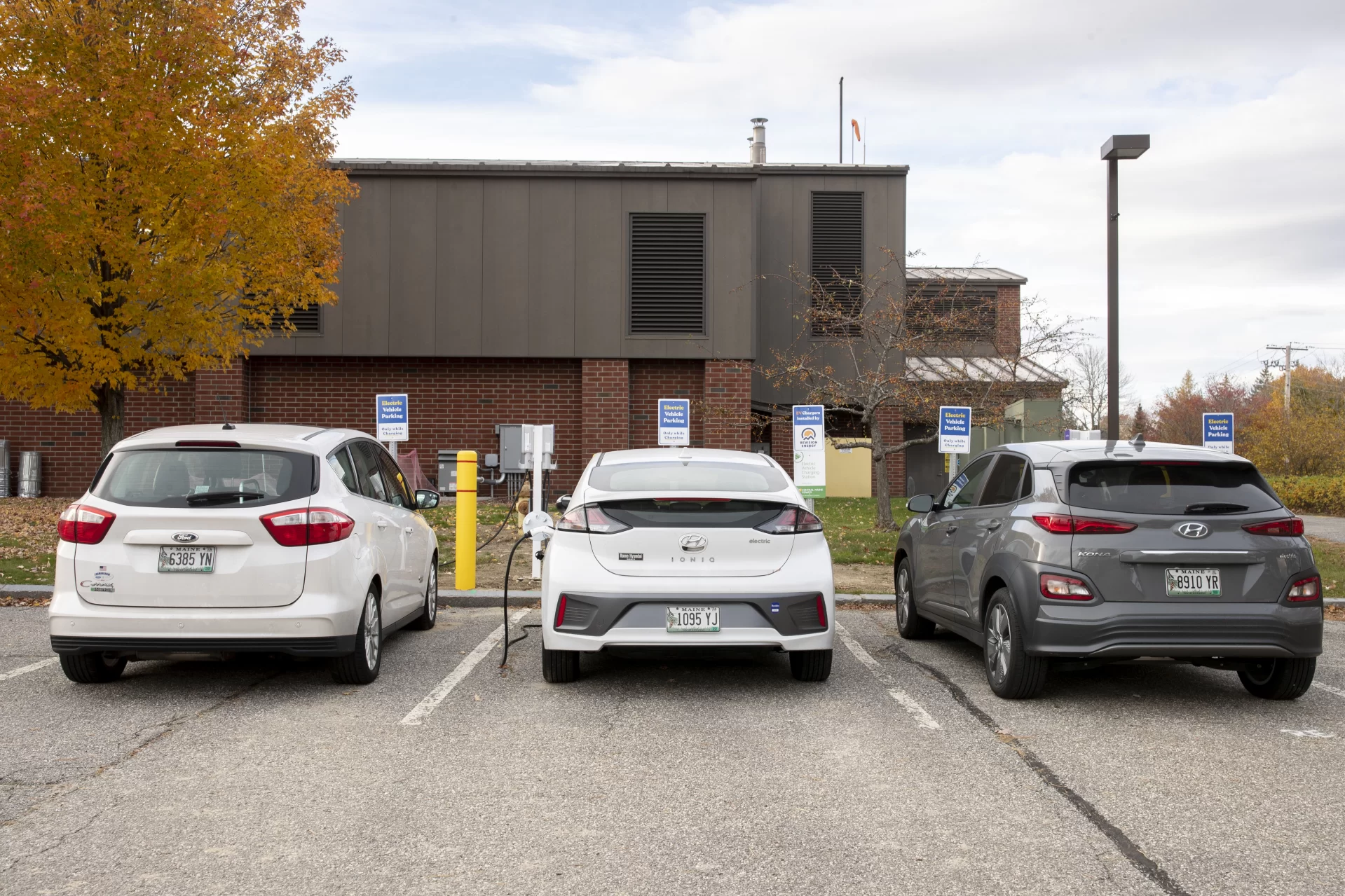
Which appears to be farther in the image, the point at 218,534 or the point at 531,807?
the point at 218,534

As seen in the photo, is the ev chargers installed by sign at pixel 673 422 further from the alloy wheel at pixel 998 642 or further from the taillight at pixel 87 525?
the taillight at pixel 87 525

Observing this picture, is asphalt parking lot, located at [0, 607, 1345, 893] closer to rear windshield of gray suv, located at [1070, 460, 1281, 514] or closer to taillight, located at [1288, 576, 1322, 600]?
taillight, located at [1288, 576, 1322, 600]

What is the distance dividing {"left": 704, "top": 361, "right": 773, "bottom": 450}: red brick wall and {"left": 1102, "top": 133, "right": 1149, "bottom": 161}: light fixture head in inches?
461

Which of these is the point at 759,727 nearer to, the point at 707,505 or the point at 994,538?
the point at 707,505

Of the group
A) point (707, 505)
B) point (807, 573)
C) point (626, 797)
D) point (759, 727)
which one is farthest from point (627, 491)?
point (626, 797)

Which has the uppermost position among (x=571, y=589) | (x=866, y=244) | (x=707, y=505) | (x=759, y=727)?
(x=866, y=244)

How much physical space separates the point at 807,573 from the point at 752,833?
246 cm

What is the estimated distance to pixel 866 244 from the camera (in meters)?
27.8

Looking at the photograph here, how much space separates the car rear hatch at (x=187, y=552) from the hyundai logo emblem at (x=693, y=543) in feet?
7.20

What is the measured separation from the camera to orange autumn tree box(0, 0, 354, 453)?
14477 millimetres

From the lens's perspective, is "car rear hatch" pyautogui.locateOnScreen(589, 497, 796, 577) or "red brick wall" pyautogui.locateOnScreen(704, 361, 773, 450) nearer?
"car rear hatch" pyautogui.locateOnScreen(589, 497, 796, 577)

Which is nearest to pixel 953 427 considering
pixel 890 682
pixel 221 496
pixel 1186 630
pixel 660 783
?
pixel 890 682

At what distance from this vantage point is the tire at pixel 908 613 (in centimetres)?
875

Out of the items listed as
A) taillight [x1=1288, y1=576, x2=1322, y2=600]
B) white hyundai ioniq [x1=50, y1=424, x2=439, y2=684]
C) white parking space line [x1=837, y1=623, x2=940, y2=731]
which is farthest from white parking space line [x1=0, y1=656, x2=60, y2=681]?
taillight [x1=1288, y1=576, x2=1322, y2=600]
